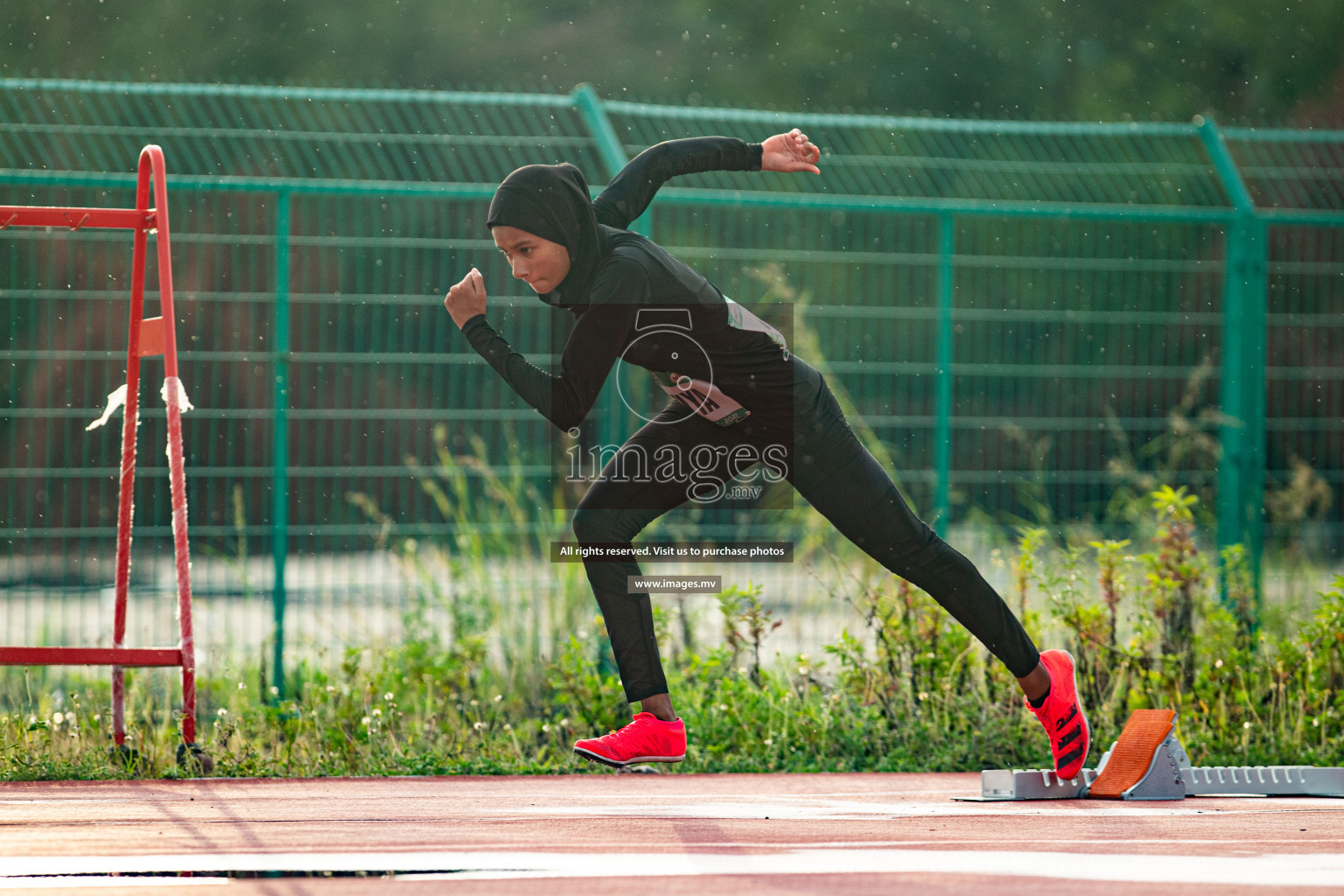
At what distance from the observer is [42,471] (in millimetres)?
6141

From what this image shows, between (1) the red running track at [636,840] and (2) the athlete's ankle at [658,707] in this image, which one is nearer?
(1) the red running track at [636,840]

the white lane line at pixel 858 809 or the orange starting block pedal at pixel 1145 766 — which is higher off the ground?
the orange starting block pedal at pixel 1145 766

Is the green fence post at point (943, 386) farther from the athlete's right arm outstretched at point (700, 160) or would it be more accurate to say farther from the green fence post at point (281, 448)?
the green fence post at point (281, 448)

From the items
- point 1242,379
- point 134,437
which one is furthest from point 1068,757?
point 134,437

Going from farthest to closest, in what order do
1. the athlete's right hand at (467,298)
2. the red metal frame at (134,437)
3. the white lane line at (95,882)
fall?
the red metal frame at (134,437) < the athlete's right hand at (467,298) < the white lane line at (95,882)

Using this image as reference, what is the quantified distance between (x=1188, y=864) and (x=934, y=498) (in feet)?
9.73

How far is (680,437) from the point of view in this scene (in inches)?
183

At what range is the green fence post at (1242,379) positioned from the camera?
6938 millimetres

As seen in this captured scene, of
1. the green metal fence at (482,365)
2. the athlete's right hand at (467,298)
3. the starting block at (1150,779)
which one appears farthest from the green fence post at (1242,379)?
the athlete's right hand at (467,298)

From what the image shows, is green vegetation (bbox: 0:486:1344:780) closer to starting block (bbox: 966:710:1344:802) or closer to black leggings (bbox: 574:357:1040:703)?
starting block (bbox: 966:710:1344:802)

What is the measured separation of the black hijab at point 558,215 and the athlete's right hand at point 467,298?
0.17 meters

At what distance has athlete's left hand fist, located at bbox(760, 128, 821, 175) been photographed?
16.3 ft

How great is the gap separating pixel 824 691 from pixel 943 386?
140cm

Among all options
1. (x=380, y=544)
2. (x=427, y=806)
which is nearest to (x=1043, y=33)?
(x=380, y=544)
